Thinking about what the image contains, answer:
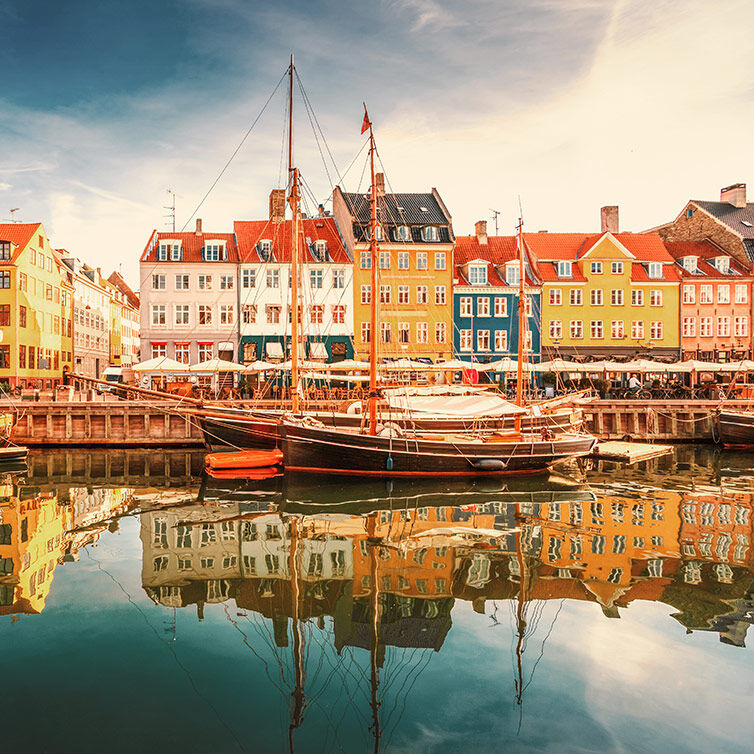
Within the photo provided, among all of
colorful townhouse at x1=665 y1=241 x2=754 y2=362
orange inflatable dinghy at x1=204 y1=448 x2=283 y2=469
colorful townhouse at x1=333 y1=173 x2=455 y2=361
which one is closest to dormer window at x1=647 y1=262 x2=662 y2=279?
colorful townhouse at x1=665 y1=241 x2=754 y2=362

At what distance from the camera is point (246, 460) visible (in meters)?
25.2

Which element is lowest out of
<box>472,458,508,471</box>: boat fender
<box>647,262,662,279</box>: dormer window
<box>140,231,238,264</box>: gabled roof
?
<box>472,458,508,471</box>: boat fender

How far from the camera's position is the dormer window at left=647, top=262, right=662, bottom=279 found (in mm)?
51844

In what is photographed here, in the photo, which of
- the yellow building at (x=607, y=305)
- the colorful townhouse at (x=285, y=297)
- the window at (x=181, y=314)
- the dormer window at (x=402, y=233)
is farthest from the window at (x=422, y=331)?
the window at (x=181, y=314)

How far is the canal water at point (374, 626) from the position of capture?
7.71 m

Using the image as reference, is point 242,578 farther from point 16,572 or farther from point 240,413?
point 240,413

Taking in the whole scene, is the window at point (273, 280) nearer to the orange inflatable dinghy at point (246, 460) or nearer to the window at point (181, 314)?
the window at point (181, 314)

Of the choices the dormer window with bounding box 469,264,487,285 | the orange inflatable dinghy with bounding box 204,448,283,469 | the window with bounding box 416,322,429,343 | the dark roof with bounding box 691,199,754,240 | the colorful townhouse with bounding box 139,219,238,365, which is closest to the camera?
the orange inflatable dinghy with bounding box 204,448,283,469

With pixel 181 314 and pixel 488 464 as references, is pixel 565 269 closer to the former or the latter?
pixel 181 314

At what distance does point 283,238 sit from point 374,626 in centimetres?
4077

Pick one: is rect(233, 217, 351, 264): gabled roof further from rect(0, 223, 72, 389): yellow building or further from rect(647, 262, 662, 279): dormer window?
rect(647, 262, 662, 279): dormer window

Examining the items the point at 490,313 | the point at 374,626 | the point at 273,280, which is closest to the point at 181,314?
the point at 273,280

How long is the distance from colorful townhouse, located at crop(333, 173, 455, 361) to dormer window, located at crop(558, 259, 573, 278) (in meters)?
9.56

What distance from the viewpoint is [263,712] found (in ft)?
26.5
